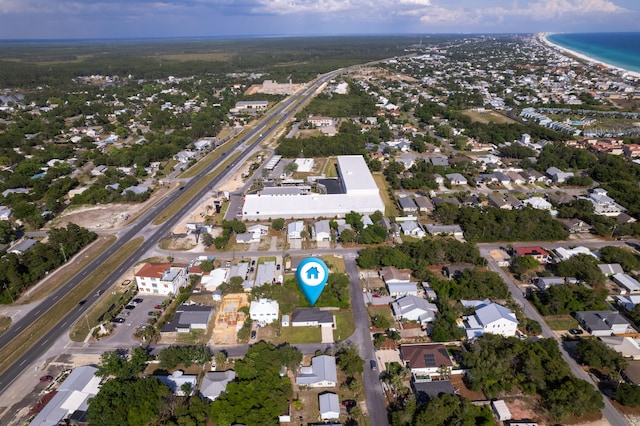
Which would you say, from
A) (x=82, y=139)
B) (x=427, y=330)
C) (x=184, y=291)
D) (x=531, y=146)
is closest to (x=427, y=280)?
(x=427, y=330)

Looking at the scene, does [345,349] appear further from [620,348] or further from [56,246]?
[56,246]

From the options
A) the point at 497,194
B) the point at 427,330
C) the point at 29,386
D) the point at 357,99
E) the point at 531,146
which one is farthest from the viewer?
the point at 357,99

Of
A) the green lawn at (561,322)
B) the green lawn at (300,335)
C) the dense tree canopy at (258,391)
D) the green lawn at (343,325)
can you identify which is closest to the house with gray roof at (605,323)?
the green lawn at (561,322)

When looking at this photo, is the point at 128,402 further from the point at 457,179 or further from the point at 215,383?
the point at 457,179

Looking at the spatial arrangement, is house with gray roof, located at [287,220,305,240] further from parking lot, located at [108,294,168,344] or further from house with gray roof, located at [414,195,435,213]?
house with gray roof, located at [414,195,435,213]

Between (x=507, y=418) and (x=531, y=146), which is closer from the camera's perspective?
(x=507, y=418)

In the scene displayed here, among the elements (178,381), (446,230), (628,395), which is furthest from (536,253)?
(178,381)
